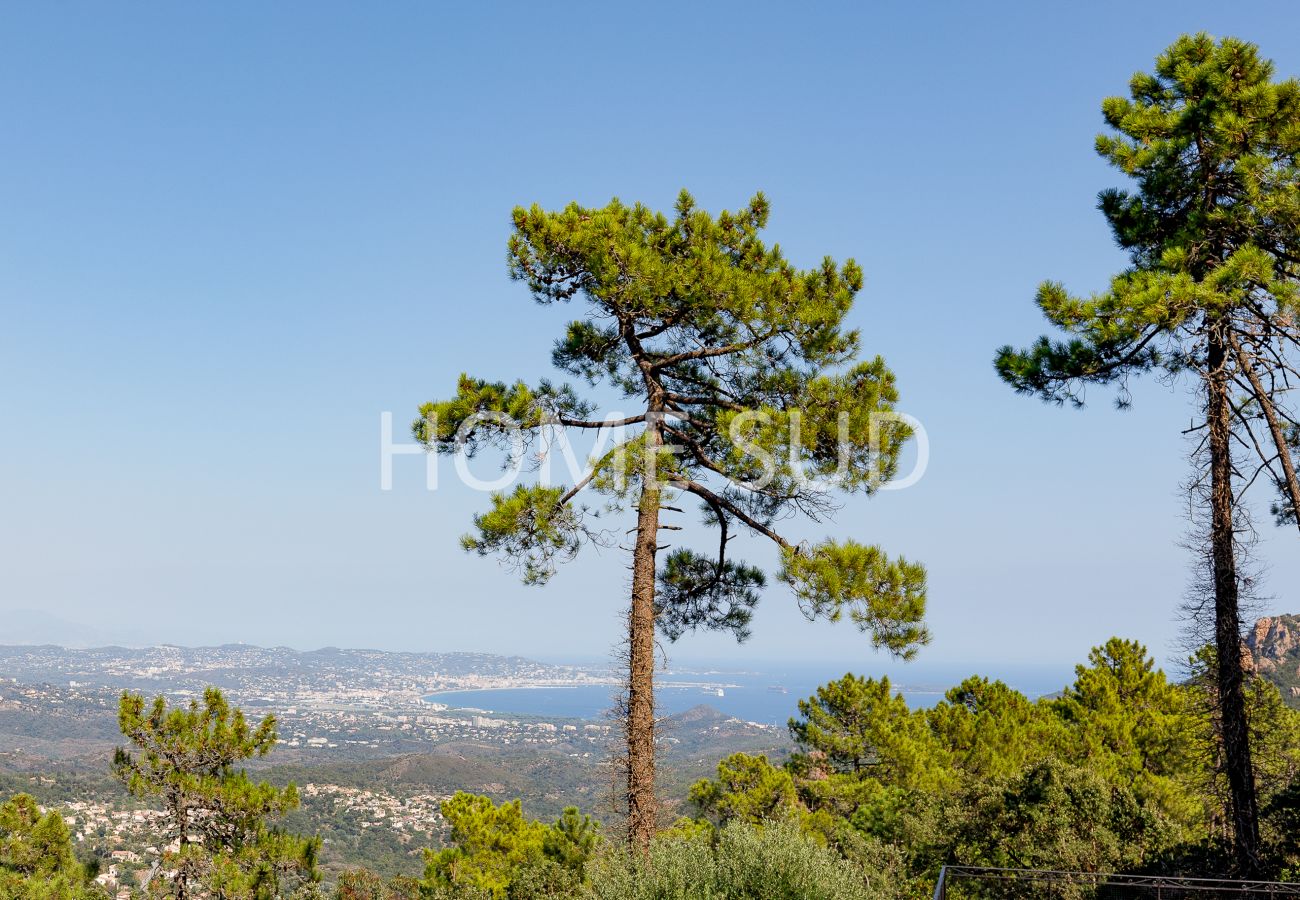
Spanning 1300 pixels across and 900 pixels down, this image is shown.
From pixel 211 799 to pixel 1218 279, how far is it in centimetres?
1195

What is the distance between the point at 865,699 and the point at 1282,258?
57.7ft

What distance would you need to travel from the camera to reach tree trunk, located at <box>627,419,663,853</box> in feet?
24.0

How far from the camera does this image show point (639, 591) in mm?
7926

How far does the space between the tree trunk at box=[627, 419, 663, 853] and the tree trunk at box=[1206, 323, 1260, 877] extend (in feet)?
16.9

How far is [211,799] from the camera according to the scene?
982cm

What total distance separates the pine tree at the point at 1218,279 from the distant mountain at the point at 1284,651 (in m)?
64.6

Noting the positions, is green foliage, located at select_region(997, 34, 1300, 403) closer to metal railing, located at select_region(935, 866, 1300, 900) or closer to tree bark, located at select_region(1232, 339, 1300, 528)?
tree bark, located at select_region(1232, 339, 1300, 528)

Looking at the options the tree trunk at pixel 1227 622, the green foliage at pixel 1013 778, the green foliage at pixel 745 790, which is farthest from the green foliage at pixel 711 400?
the green foliage at pixel 745 790

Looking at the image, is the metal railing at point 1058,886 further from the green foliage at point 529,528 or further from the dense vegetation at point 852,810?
the green foliage at point 529,528

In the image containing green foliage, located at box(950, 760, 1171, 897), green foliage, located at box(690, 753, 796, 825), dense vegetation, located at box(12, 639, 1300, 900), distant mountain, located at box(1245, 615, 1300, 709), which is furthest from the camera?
distant mountain, located at box(1245, 615, 1300, 709)

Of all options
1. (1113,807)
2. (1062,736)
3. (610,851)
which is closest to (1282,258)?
(610,851)

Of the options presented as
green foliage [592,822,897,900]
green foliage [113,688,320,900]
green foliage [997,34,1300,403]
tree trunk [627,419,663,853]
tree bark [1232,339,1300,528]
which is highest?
green foliage [997,34,1300,403]

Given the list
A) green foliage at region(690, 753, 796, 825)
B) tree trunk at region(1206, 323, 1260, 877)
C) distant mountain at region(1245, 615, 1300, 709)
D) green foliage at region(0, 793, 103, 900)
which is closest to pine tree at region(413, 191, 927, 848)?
tree trunk at region(1206, 323, 1260, 877)

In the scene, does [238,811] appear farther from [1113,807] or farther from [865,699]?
[865,699]
